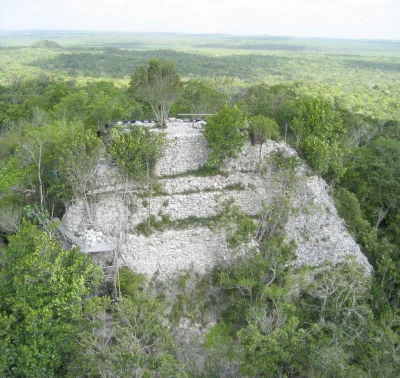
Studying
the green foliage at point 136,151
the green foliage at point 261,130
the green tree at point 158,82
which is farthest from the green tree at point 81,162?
the green foliage at point 261,130

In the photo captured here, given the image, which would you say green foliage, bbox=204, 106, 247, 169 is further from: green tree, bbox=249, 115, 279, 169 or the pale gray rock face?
green tree, bbox=249, 115, 279, 169

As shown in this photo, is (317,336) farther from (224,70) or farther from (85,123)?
(224,70)

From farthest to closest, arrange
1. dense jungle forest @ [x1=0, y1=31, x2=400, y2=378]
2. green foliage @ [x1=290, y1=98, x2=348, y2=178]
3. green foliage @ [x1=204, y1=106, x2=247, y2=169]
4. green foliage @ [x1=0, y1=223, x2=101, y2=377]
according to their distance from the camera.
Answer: green foliage @ [x1=290, y1=98, x2=348, y2=178] → green foliage @ [x1=204, y1=106, x2=247, y2=169] → dense jungle forest @ [x1=0, y1=31, x2=400, y2=378] → green foliage @ [x1=0, y1=223, x2=101, y2=377]

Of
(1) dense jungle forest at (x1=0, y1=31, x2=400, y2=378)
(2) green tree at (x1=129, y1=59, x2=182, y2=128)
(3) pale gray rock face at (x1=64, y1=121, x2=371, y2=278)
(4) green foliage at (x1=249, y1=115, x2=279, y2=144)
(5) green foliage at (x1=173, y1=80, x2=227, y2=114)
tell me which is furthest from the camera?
(5) green foliage at (x1=173, y1=80, x2=227, y2=114)

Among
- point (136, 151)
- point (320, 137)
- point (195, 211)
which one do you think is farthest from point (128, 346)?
point (320, 137)

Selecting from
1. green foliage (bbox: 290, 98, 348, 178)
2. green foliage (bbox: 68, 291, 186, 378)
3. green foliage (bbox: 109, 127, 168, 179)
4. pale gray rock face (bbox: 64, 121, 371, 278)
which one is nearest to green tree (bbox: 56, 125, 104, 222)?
pale gray rock face (bbox: 64, 121, 371, 278)

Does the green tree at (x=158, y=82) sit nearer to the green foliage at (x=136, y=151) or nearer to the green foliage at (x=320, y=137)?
the green foliage at (x=136, y=151)
